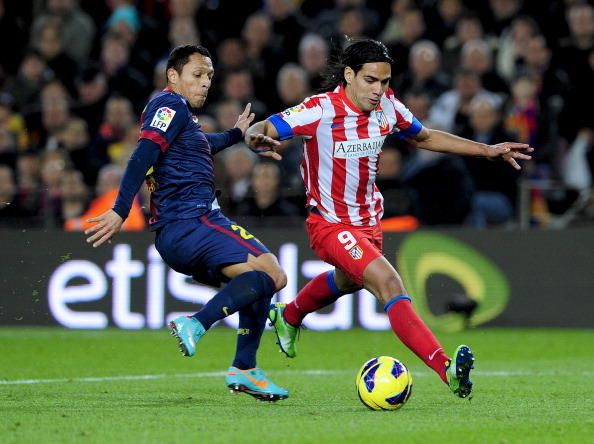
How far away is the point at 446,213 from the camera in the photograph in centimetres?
1376

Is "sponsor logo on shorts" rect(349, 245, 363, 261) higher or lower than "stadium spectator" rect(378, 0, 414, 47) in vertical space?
lower

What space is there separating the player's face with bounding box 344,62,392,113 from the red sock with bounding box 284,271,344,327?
4.31 feet

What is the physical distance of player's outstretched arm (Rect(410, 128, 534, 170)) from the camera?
26.5 ft

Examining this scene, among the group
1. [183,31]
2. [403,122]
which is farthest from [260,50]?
[403,122]

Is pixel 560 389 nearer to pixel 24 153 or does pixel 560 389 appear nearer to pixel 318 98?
pixel 318 98

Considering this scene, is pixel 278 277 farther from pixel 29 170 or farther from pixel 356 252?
pixel 29 170

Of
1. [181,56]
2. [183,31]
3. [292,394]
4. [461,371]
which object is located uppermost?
[183,31]

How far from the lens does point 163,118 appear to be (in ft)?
24.5

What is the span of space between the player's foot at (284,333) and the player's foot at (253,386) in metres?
1.11

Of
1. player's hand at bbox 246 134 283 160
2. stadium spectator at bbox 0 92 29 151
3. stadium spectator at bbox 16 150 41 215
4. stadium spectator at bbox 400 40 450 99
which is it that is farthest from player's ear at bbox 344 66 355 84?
stadium spectator at bbox 0 92 29 151

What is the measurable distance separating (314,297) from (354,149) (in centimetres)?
115

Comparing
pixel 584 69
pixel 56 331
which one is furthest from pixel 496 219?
pixel 56 331

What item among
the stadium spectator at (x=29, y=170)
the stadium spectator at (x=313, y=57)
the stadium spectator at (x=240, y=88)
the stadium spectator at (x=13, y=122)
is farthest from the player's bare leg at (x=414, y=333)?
the stadium spectator at (x=13, y=122)

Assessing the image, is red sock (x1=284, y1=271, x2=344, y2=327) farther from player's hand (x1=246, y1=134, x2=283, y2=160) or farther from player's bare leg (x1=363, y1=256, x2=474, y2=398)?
player's hand (x1=246, y1=134, x2=283, y2=160)
